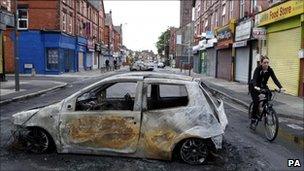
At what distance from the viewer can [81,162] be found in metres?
7.20

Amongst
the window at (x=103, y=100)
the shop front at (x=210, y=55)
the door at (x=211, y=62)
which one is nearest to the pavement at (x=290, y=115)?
the window at (x=103, y=100)

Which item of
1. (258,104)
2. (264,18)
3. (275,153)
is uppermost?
(264,18)

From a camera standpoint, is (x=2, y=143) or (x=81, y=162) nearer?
(x=81, y=162)

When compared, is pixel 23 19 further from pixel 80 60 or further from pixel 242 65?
pixel 242 65

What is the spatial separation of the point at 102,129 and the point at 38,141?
1168 millimetres

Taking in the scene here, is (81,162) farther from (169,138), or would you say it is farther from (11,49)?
(11,49)

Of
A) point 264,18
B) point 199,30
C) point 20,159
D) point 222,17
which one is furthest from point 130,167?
point 199,30

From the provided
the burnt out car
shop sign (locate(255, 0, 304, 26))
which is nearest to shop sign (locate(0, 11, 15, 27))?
shop sign (locate(255, 0, 304, 26))

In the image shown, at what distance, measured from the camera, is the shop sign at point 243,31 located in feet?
96.7

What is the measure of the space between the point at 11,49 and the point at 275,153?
37316mm

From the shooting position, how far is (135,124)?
7352mm

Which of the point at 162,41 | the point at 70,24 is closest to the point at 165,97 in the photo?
the point at 70,24

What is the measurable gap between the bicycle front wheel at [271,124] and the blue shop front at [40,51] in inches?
1365

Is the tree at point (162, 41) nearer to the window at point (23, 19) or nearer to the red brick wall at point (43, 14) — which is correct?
the red brick wall at point (43, 14)
